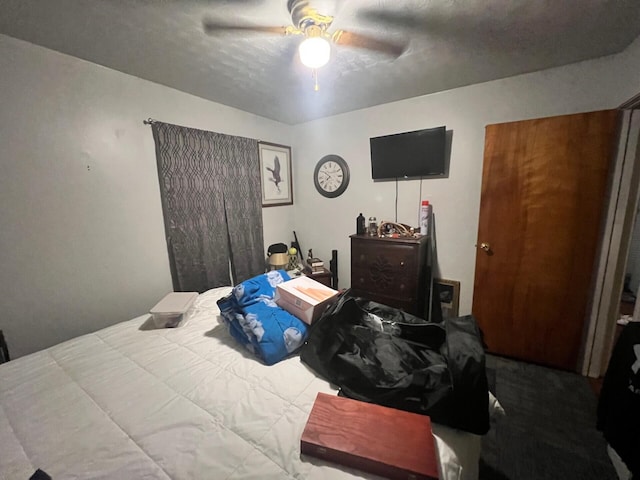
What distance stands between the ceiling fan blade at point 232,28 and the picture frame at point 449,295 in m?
2.41

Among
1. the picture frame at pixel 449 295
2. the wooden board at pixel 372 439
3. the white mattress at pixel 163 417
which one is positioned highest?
the wooden board at pixel 372 439

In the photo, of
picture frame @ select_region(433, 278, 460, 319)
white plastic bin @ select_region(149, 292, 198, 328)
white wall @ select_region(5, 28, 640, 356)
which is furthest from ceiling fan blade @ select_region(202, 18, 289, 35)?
picture frame @ select_region(433, 278, 460, 319)

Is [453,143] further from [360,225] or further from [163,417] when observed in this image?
[163,417]

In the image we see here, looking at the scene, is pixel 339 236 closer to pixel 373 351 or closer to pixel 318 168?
pixel 318 168

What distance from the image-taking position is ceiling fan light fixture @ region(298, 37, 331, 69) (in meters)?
1.28

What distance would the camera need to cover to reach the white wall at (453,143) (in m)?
1.77

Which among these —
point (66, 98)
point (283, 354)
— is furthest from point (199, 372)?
point (66, 98)

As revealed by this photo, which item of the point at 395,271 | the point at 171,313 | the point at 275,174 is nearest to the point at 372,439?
the point at 171,313

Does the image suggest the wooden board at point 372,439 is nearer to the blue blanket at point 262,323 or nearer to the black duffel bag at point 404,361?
the black duffel bag at point 404,361

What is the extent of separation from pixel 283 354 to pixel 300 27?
171cm

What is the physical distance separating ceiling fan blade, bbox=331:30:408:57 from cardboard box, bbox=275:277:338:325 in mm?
1472

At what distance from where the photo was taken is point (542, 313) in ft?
6.42

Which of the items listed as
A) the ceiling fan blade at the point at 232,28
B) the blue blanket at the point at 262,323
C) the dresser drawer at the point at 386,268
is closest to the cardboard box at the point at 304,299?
the blue blanket at the point at 262,323

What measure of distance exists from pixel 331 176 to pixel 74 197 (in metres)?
2.31
